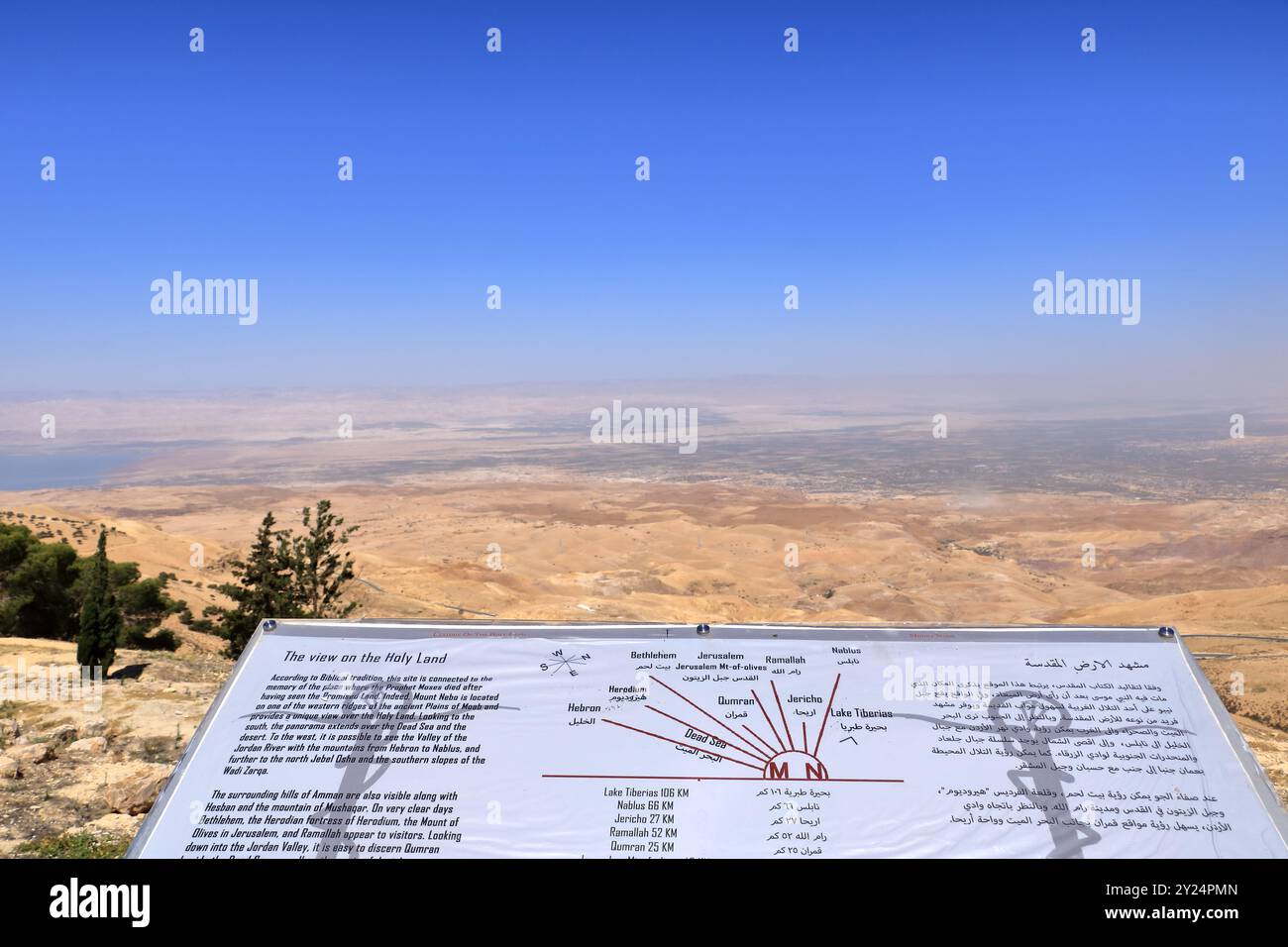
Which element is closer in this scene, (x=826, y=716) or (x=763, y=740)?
(x=763, y=740)

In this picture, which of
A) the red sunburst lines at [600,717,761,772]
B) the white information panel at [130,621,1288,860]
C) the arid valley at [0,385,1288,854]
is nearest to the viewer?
the white information panel at [130,621,1288,860]

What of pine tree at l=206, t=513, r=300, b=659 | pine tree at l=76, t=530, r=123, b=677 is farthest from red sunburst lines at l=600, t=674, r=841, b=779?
pine tree at l=76, t=530, r=123, b=677

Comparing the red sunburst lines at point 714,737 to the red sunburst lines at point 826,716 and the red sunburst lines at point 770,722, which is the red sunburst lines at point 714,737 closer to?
the red sunburst lines at point 770,722

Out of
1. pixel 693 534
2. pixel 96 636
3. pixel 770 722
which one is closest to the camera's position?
pixel 770 722

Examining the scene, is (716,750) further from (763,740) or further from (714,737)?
(763,740)

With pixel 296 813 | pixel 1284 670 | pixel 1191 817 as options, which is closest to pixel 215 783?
pixel 296 813

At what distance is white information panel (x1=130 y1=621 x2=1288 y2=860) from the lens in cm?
382

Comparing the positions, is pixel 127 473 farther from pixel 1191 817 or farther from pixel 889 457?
pixel 1191 817

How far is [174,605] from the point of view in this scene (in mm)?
19984

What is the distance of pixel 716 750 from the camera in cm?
414

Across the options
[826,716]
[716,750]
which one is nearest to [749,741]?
[716,750]

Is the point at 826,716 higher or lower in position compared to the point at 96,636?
higher

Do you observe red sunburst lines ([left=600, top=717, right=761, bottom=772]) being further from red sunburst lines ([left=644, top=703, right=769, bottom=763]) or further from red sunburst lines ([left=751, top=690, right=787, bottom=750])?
red sunburst lines ([left=751, top=690, right=787, bottom=750])

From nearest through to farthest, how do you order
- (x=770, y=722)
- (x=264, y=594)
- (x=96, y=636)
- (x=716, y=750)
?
(x=716, y=750) < (x=770, y=722) < (x=96, y=636) < (x=264, y=594)
